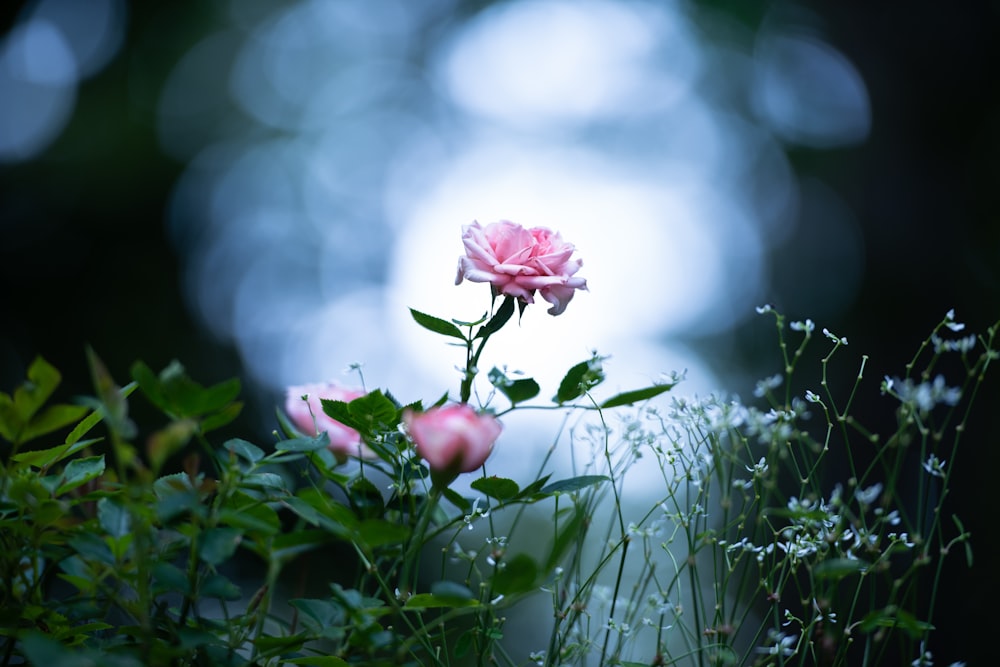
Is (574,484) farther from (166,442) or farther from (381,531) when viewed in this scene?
(166,442)

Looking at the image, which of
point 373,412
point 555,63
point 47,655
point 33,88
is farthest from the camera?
point 555,63

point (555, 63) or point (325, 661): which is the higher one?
point (555, 63)

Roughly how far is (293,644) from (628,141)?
6585 millimetres

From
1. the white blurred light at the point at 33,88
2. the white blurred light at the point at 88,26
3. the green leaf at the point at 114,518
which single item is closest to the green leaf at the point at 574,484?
the green leaf at the point at 114,518

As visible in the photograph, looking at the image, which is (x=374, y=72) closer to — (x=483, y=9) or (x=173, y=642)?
(x=483, y=9)

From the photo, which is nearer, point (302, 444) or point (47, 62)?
point (302, 444)

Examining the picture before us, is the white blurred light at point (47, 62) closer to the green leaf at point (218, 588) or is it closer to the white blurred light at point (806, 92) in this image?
the white blurred light at point (806, 92)

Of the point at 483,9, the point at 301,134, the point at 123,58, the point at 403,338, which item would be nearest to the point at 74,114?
the point at 123,58

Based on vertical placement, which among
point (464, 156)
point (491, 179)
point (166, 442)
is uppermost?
point (166, 442)

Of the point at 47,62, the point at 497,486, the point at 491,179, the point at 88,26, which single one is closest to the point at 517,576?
the point at 497,486

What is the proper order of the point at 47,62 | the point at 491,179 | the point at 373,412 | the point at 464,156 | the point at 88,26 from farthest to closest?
1. the point at 464,156
2. the point at 491,179
3. the point at 88,26
4. the point at 47,62
5. the point at 373,412

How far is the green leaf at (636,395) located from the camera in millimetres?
644

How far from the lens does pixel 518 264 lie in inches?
28.6

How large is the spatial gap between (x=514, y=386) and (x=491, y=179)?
6.07 meters
